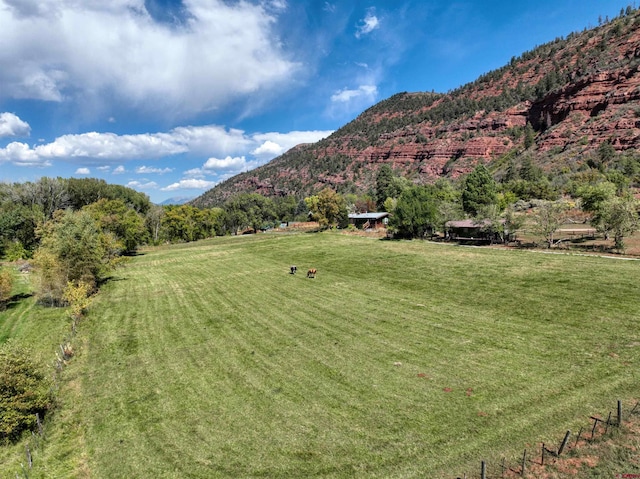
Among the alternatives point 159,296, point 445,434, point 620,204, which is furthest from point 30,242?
point 620,204

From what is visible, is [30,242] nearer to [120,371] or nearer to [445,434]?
[120,371]

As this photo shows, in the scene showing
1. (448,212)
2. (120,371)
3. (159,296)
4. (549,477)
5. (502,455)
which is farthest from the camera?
(448,212)

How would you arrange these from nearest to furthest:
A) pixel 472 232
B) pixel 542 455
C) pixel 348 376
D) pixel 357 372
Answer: pixel 542 455, pixel 348 376, pixel 357 372, pixel 472 232

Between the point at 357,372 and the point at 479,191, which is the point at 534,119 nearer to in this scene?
the point at 479,191

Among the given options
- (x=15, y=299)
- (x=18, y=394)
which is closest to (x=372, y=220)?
(x=15, y=299)

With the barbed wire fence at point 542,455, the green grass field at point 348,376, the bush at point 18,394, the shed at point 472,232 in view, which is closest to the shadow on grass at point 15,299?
the green grass field at point 348,376

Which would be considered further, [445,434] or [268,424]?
[268,424]

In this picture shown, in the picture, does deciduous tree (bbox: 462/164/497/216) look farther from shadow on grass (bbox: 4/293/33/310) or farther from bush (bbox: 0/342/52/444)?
shadow on grass (bbox: 4/293/33/310)
